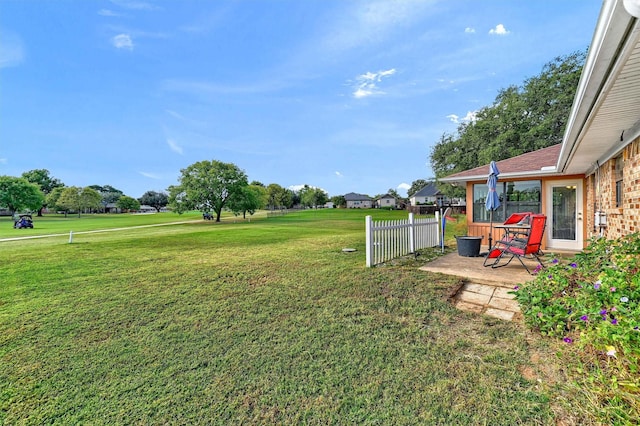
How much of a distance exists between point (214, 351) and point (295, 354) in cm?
85

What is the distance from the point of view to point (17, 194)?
4044 cm

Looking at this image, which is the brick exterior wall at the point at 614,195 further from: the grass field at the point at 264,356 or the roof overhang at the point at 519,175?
the grass field at the point at 264,356

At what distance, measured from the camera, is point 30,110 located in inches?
955

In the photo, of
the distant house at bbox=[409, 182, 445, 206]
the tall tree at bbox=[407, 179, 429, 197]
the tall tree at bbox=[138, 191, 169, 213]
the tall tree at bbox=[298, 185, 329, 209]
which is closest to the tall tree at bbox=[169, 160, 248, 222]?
the distant house at bbox=[409, 182, 445, 206]

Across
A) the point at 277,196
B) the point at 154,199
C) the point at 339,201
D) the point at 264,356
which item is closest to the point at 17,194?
the point at 277,196

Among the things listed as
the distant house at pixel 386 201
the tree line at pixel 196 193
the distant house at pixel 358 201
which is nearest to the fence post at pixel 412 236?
the tree line at pixel 196 193

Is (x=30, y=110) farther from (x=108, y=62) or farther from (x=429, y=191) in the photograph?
(x=429, y=191)

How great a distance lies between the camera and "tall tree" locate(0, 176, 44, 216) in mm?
39531

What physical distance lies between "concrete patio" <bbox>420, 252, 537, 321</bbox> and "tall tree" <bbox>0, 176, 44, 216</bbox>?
58421 millimetres

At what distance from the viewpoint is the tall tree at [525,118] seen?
701 inches

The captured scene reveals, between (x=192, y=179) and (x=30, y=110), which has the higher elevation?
(x=30, y=110)

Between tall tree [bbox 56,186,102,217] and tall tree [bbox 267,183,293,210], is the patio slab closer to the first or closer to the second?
tall tree [bbox 267,183,293,210]

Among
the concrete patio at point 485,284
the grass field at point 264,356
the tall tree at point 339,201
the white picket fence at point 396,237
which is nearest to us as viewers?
the grass field at point 264,356

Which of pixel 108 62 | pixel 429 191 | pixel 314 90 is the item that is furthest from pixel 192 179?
pixel 429 191
